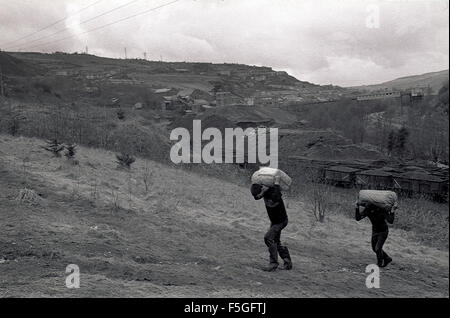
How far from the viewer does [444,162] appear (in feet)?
73.4

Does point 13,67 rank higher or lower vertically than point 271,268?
higher

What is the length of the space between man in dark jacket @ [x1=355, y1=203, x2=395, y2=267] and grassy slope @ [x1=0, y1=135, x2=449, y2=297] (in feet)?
0.91

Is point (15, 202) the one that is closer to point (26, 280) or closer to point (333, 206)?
point (26, 280)

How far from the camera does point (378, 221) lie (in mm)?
5594

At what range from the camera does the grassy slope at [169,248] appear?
4.67 meters

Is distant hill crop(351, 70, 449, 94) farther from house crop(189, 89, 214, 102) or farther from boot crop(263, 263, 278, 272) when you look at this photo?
house crop(189, 89, 214, 102)

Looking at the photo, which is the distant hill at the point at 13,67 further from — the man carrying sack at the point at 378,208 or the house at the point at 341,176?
the man carrying sack at the point at 378,208

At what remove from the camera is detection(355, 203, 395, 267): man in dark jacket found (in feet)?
17.7

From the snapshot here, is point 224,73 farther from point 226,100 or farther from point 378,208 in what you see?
point 378,208

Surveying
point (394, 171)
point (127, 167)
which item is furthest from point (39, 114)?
point (394, 171)

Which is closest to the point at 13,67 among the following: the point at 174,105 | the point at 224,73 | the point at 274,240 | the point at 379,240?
the point at 174,105

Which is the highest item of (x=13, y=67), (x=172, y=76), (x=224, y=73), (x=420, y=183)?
(x=224, y=73)

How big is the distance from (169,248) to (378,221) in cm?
317
